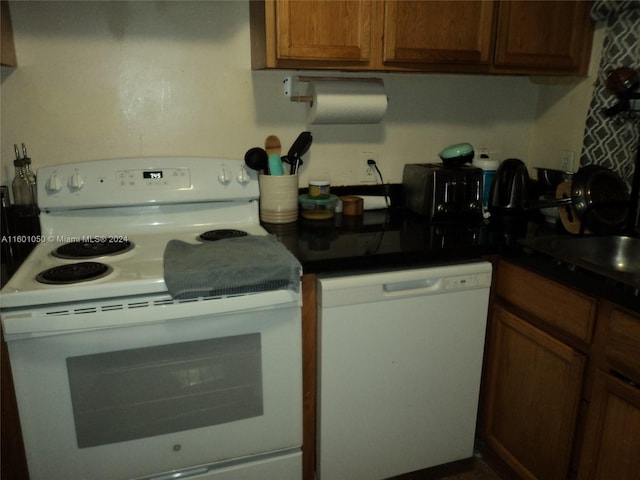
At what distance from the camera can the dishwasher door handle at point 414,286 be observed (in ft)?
4.62

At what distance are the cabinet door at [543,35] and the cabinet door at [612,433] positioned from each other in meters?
1.13

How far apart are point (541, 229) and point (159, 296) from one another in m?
1.30

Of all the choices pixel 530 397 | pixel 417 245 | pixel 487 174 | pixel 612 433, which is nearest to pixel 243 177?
pixel 417 245

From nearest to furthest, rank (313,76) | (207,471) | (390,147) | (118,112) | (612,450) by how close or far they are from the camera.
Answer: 1. (612,450)
2. (207,471)
3. (118,112)
4. (313,76)
5. (390,147)

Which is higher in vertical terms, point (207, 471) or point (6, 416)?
point (6, 416)

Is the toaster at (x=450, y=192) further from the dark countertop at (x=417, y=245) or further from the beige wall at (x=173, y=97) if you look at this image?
the beige wall at (x=173, y=97)

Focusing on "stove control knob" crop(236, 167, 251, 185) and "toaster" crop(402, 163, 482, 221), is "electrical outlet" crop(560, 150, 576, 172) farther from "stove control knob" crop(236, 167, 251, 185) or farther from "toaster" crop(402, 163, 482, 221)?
"stove control knob" crop(236, 167, 251, 185)

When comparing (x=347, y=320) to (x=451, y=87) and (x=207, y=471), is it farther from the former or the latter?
(x=451, y=87)

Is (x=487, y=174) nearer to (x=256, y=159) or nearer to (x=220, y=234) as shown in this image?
(x=256, y=159)

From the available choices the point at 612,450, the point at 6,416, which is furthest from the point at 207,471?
the point at 612,450

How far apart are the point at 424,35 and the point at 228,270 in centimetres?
104

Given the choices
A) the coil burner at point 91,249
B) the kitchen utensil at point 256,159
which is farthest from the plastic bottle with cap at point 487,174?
the coil burner at point 91,249

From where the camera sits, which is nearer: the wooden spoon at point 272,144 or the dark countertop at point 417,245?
the dark countertop at point 417,245

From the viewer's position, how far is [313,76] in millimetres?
1819
